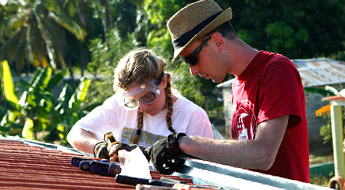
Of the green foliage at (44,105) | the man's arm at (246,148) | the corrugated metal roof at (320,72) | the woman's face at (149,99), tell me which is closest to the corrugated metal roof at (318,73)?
the corrugated metal roof at (320,72)

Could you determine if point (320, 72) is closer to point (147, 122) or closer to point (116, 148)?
point (147, 122)

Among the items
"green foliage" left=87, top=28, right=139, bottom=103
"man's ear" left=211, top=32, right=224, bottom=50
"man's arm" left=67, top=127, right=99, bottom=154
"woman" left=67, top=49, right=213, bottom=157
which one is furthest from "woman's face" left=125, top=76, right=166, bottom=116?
"green foliage" left=87, top=28, right=139, bottom=103

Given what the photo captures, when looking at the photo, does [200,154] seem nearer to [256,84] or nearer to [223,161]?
[223,161]

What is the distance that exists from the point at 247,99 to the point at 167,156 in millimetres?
635

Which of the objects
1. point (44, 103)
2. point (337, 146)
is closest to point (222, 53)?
point (337, 146)

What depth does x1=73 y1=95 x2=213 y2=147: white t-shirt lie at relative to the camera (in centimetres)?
342

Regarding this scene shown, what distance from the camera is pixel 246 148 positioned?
2365mm

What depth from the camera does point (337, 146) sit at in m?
9.79

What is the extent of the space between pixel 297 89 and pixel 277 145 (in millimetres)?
314

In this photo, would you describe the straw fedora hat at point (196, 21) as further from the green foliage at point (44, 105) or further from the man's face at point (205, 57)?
the green foliage at point (44, 105)

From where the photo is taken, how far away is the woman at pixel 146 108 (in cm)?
340

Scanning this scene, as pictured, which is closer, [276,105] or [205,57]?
[276,105]

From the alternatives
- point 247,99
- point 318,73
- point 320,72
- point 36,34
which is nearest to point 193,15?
point 247,99

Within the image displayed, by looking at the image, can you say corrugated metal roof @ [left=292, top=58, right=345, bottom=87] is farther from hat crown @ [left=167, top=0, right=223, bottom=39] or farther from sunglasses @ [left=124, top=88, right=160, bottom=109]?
hat crown @ [left=167, top=0, right=223, bottom=39]
